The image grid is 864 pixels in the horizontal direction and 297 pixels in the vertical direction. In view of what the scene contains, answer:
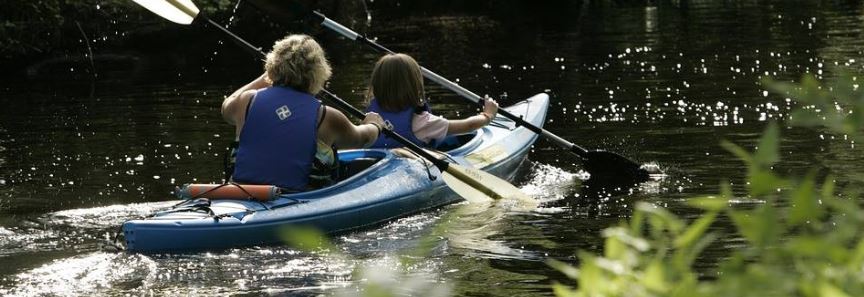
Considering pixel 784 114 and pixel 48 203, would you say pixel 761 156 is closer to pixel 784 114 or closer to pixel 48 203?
pixel 48 203

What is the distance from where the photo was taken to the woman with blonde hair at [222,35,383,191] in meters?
6.54

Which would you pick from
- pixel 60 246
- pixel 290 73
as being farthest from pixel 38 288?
pixel 290 73

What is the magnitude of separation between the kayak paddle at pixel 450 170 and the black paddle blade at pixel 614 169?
1320mm

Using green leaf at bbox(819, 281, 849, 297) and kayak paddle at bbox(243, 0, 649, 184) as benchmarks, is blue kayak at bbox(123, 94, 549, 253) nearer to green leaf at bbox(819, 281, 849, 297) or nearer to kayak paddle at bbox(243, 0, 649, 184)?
kayak paddle at bbox(243, 0, 649, 184)

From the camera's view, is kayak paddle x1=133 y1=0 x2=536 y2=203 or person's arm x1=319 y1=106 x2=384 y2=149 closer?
person's arm x1=319 y1=106 x2=384 y2=149

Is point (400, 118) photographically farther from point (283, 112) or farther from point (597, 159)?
point (597, 159)

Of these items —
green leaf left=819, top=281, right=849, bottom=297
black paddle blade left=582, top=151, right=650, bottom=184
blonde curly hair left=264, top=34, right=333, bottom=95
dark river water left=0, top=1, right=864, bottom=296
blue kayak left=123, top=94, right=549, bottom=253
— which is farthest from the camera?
black paddle blade left=582, top=151, right=650, bottom=184

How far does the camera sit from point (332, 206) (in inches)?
265

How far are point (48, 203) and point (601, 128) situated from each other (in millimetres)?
5294

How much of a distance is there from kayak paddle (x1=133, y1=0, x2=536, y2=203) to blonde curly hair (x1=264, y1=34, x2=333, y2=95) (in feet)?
2.90

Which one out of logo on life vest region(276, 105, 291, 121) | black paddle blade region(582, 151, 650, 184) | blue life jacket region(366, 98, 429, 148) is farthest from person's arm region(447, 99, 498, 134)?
logo on life vest region(276, 105, 291, 121)

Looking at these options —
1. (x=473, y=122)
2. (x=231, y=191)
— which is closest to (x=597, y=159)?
(x=473, y=122)

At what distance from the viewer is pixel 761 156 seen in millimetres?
1725

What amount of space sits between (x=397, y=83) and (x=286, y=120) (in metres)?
1.28
